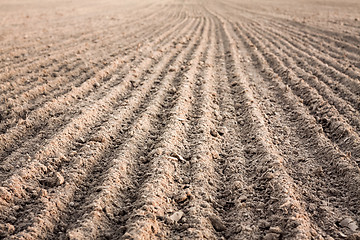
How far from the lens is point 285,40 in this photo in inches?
275

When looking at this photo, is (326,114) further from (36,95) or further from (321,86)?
(36,95)

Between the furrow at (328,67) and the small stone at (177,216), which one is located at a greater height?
the furrow at (328,67)

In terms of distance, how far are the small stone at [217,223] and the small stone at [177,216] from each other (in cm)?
21

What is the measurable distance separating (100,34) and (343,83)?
20.5 feet

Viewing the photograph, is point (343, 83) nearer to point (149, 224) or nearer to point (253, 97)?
point (253, 97)

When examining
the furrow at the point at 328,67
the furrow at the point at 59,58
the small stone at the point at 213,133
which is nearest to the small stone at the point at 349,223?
the small stone at the point at 213,133

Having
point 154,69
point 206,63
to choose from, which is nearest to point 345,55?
point 206,63

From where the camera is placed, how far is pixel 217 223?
1834mm

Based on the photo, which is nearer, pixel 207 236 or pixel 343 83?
pixel 207 236

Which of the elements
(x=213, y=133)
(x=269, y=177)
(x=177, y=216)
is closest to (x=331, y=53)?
(x=213, y=133)

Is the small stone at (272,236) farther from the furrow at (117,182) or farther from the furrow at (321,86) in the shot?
the furrow at (321,86)

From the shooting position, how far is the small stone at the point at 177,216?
184 centimetres

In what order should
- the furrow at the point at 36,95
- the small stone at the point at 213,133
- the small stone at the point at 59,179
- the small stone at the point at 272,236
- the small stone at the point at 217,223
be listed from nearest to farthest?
the small stone at the point at 272,236
the small stone at the point at 217,223
the small stone at the point at 59,179
the small stone at the point at 213,133
the furrow at the point at 36,95

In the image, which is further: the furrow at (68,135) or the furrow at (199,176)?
the furrow at (68,135)
